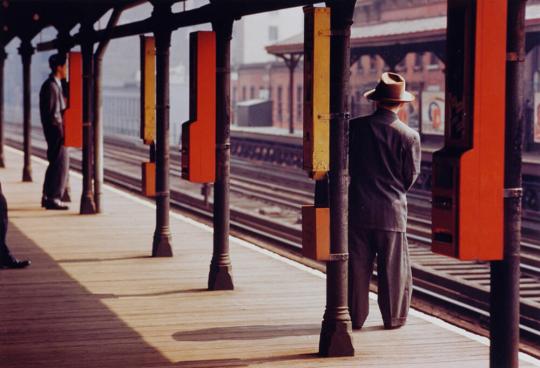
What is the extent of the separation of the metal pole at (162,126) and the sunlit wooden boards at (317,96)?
3.42m

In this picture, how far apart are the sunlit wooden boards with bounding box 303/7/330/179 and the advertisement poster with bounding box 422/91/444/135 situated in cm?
1722

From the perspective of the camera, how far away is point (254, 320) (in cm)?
737

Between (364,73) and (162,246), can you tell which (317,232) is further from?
(364,73)

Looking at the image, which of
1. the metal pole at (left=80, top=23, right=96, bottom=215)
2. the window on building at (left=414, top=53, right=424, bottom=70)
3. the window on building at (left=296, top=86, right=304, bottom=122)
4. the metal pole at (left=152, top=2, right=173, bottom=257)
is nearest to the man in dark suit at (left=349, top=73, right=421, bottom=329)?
the metal pole at (left=152, top=2, right=173, bottom=257)

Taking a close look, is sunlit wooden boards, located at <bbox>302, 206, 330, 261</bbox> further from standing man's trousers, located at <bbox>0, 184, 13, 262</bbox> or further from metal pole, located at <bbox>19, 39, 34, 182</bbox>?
metal pole, located at <bbox>19, 39, 34, 182</bbox>

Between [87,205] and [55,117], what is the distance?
3.85ft

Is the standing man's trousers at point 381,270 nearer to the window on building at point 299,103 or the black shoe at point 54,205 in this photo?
the black shoe at point 54,205

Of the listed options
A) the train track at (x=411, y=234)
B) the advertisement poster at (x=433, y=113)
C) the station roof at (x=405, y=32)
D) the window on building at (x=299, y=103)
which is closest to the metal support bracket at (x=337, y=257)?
the train track at (x=411, y=234)

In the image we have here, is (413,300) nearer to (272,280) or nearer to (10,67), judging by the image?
(272,280)

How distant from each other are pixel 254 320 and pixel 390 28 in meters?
19.1

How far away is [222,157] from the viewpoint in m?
8.40

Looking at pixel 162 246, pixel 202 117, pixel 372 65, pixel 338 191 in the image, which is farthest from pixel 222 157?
pixel 372 65

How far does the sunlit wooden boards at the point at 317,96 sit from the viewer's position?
20.4 ft

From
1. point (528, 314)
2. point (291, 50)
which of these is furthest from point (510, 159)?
point (291, 50)
